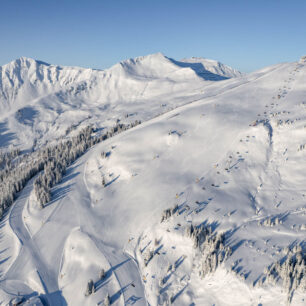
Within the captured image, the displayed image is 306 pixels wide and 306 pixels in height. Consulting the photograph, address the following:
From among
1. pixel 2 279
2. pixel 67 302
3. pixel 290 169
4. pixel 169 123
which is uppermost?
pixel 169 123

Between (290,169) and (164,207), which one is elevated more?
(290,169)

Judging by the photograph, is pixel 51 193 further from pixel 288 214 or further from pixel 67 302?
pixel 288 214

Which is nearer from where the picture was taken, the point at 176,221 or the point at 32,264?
the point at 32,264

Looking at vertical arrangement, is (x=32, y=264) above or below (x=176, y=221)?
below

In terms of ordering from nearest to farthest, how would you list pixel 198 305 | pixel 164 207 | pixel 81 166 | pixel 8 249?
pixel 198 305 < pixel 8 249 < pixel 164 207 < pixel 81 166

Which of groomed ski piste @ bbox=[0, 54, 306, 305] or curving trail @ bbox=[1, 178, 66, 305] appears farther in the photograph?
curving trail @ bbox=[1, 178, 66, 305]

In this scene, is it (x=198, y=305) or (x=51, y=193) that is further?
(x=51, y=193)

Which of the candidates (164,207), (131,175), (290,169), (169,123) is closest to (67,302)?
(164,207)

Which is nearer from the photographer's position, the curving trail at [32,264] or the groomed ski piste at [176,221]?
the groomed ski piste at [176,221]
